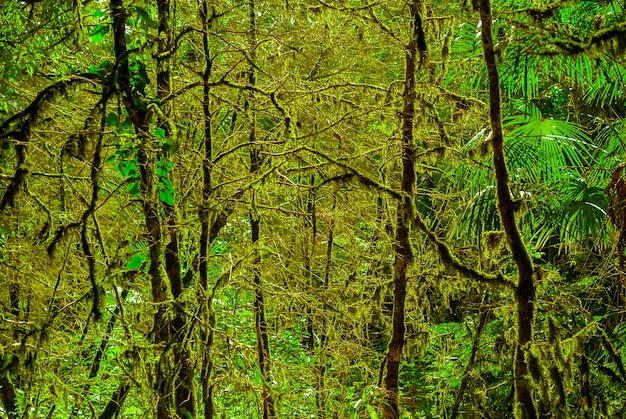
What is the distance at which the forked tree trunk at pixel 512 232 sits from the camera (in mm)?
3025

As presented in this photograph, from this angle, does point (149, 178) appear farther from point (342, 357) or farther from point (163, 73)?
point (342, 357)

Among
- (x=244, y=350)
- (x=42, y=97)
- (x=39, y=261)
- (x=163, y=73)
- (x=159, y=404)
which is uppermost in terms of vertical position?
(x=163, y=73)

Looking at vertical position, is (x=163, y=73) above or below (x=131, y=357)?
above

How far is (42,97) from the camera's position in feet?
11.8

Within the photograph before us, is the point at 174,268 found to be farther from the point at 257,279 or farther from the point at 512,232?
the point at 512,232

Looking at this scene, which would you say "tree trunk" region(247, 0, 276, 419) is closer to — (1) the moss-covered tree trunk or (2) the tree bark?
(1) the moss-covered tree trunk

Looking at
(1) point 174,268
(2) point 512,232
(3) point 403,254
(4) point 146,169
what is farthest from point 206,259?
(2) point 512,232

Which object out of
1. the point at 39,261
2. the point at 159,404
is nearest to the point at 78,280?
the point at 39,261

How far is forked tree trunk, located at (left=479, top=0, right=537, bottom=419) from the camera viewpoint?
303cm

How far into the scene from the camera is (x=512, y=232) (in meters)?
3.09

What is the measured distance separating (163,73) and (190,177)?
947mm

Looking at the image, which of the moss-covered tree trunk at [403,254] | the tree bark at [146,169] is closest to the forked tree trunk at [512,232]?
the tree bark at [146,169]

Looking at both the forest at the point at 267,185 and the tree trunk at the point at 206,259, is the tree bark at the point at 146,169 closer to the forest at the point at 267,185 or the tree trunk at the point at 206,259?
the forest at the point at 267,185

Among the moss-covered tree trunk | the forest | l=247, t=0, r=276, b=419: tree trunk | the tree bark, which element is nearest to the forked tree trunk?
the forest
